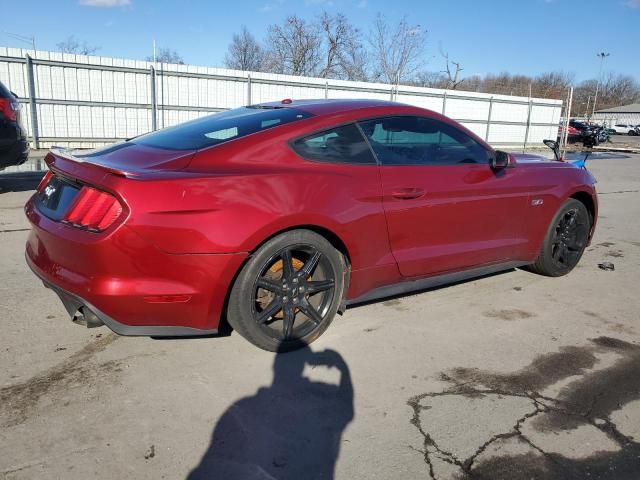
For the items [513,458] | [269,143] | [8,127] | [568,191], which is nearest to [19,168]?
[8,127]

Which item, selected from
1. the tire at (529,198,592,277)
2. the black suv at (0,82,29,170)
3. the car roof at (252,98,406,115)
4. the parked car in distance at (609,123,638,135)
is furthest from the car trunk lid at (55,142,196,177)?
the parked car in distance at (609,123,638,135)

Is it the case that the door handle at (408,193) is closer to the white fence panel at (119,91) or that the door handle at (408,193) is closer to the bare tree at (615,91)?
the white fence panel at (119,91)

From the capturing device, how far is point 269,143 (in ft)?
10.4

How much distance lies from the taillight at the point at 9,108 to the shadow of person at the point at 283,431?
246 inches

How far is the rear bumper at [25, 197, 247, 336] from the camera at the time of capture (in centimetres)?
271

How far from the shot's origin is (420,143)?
154 inches

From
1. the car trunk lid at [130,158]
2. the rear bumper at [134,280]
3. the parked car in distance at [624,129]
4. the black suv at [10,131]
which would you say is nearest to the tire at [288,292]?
the rear bumper at [134,280]

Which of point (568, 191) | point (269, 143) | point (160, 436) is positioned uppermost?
point (269, 143)

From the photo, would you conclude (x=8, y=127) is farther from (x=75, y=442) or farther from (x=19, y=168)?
(x=75, y=442)

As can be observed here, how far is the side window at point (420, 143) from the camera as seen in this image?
363 centimetres

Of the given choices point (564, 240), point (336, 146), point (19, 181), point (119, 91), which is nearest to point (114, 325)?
point (336, 146)

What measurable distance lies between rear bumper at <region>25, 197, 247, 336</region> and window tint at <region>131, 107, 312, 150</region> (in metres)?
0.79

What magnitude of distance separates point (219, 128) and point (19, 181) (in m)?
7.41

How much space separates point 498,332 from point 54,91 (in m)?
14.2
